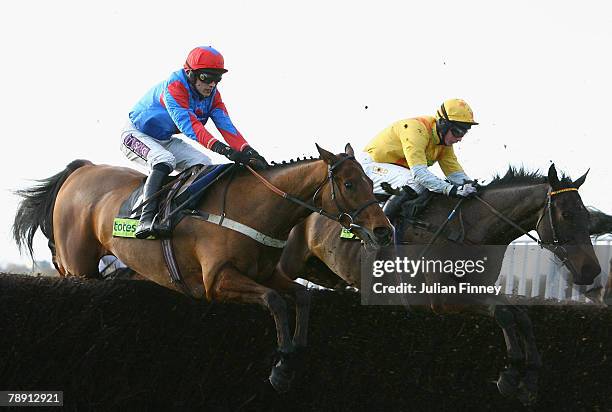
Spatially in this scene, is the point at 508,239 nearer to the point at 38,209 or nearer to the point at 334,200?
the point at 334,200

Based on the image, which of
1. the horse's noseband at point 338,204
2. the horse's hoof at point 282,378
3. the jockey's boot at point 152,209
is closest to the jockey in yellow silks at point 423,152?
the horse's noseband at point 338,204

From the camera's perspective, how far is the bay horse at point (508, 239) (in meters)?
5.86

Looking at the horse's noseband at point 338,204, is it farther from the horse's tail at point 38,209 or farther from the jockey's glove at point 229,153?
the horse's tail at point 38,209

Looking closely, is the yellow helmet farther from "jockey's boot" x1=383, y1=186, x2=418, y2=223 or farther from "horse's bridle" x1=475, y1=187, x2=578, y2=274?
"horse's bridle" x1=475, y1=187, x2=578, y2=274

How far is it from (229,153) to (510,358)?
2237 mm

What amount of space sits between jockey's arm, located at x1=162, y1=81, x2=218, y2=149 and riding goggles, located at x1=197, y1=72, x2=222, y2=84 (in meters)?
0.14

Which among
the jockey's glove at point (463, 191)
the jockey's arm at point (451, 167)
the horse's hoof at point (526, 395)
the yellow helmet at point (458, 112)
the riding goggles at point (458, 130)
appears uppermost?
the yellow helmet at point (458, 112)

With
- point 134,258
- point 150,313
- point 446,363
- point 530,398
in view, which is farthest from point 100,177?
point 530,398

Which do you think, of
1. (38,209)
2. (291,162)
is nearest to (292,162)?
(291,162)

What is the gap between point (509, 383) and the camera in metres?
5.80

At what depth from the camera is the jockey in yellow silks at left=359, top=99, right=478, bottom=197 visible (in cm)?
690

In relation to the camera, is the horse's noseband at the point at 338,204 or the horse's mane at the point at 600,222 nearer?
the horse's noseband at the point at 338,204

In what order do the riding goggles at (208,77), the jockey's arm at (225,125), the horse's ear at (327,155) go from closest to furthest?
the horse's ear at (327,155), the riding goggles at (208,77), the jockey's arm at (225,125)

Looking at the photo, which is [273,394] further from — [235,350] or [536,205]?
[536,205]
